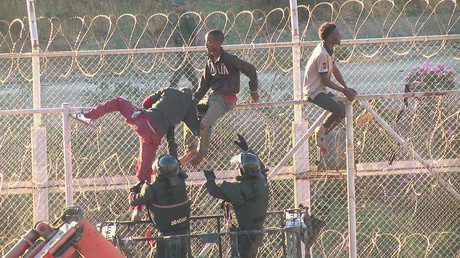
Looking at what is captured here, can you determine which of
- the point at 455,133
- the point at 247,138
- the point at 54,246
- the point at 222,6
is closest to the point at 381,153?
the point at 455,133

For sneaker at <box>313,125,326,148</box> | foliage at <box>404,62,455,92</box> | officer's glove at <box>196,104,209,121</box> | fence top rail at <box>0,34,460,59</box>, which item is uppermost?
foliage at <box>404,62,455,92</box>

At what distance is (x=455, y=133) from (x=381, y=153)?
0.88 m

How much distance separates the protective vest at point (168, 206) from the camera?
704cm

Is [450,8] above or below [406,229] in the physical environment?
above

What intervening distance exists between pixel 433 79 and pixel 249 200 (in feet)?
15.4

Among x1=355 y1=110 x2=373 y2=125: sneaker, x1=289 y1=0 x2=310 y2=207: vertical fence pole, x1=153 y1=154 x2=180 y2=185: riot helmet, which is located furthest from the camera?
x1=289 y1=0 x2=310 y2=207: vertical fence pole

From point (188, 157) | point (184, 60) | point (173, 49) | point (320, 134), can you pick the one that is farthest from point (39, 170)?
point (320, 134)

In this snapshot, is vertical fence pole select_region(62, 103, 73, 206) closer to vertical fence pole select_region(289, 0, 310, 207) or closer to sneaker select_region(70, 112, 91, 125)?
sneaker select_region(70, 112, 91, 125)

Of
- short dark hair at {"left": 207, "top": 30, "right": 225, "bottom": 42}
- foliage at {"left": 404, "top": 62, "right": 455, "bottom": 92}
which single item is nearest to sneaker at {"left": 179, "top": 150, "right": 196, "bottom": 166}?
short dark hair at {"left": 207, "top": 30, "right": 225, "bottom": 42}

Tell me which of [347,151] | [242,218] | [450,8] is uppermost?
[450,8]

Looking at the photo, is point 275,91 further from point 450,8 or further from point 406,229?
point 450,8

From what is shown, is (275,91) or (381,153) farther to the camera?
(275,91)

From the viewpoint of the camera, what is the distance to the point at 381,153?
31.9 feet

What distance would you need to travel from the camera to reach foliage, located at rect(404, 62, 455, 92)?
10.9 m
